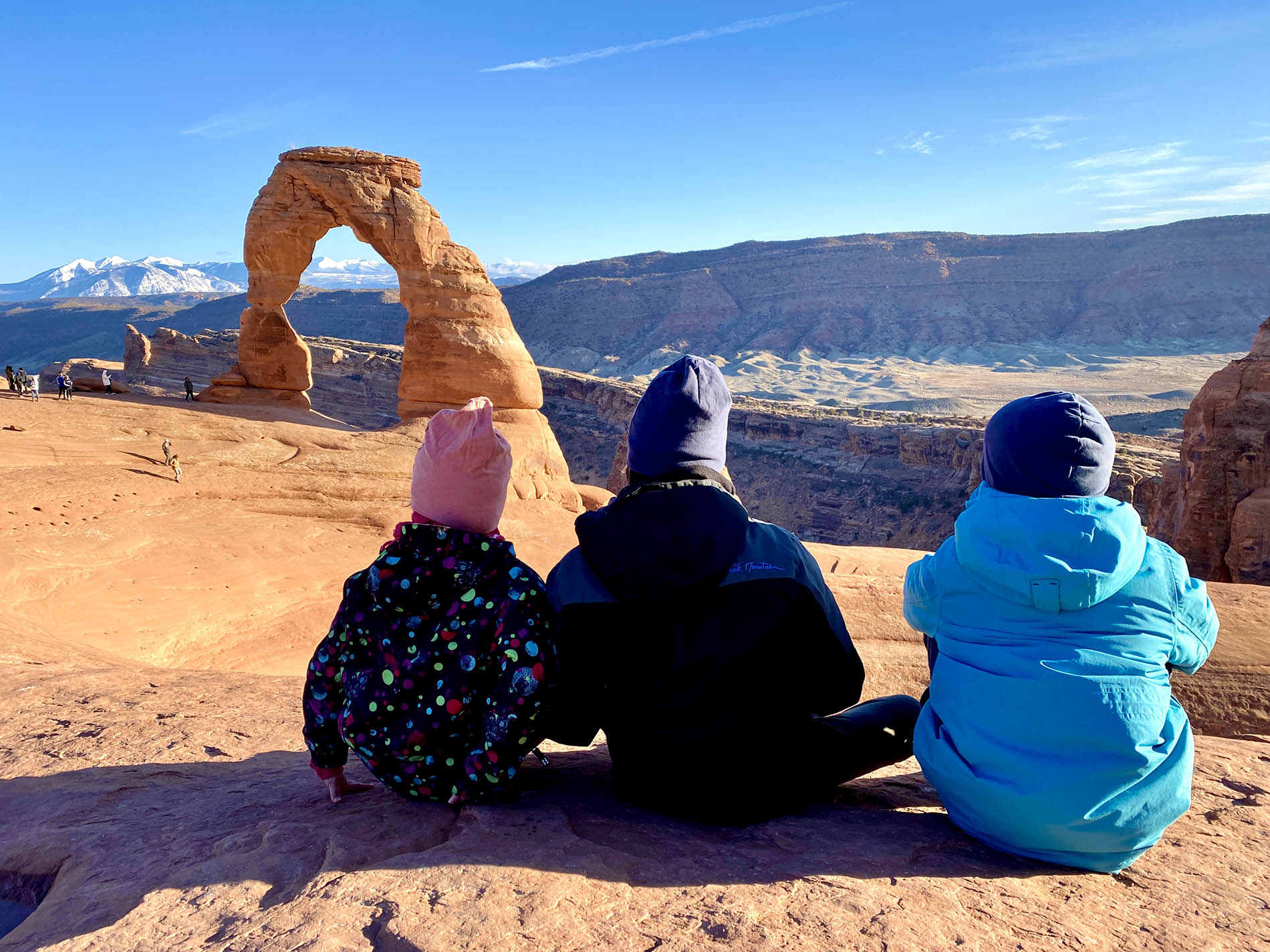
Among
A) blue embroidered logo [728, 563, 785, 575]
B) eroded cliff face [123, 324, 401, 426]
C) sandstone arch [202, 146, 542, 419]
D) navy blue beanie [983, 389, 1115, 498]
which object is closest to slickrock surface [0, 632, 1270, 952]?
blue embroidered logo [728, 563, 785, 575]

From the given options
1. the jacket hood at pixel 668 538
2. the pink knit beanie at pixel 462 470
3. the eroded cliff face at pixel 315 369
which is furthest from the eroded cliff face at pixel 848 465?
the jacket hood at pixel 668 538

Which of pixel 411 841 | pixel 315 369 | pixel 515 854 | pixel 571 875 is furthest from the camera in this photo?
pixel 315 369

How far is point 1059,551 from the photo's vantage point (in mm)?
2184

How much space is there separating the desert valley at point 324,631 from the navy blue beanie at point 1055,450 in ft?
3.69

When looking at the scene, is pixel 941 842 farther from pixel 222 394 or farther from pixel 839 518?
pixel 839 518

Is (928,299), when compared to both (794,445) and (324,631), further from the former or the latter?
(324,631)

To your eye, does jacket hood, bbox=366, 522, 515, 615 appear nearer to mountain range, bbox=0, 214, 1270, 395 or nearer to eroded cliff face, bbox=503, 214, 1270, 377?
mountain range, bbox=0, 214, 1270, 395

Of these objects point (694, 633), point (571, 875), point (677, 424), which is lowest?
point (571, 875)

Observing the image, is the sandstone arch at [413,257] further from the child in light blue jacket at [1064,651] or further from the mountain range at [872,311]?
the mountain range at [872,311]

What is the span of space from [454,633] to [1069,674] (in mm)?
1809

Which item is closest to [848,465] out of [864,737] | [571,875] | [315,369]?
[315,369]

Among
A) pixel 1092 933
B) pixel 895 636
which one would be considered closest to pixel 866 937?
pixel 1092 933

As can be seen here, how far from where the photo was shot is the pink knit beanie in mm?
2527

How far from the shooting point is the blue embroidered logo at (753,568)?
237cm
